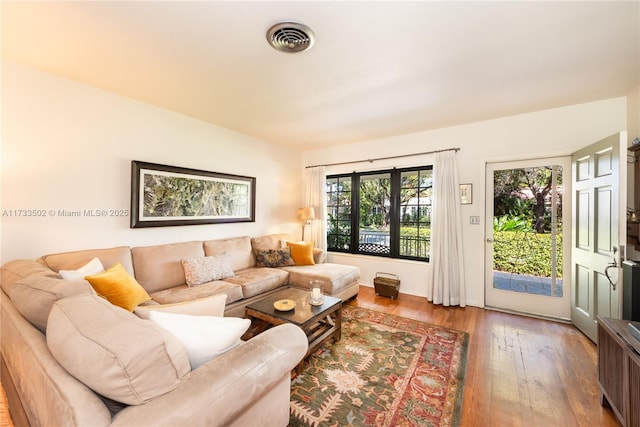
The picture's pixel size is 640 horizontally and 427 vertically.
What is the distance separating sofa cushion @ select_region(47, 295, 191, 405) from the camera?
810 millimetres

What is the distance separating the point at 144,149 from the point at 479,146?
4121mm

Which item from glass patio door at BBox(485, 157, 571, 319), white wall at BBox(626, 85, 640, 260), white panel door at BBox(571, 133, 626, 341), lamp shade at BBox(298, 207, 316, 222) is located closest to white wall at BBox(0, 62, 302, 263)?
lamp shade at BBox(298, 207, 316, 222)

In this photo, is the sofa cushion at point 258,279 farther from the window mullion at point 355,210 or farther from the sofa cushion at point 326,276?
the window mullion at point 355,210

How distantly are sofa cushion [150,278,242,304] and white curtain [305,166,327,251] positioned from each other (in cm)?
215

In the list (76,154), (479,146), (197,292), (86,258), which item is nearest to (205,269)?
(197,292)

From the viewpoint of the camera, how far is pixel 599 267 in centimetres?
242

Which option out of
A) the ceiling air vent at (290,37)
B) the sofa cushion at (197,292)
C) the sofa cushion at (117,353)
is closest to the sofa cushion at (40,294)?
the sofa cushion at (117,353)

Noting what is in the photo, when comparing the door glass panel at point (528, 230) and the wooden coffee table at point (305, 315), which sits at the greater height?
the door glass panel at point (528, 230)

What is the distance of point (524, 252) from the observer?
3.36 meters

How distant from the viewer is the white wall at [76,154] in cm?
219

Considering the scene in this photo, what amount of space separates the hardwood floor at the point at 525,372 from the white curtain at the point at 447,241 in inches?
12.4

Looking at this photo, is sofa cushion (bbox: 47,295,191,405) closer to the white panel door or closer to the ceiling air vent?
the ceiling air vent

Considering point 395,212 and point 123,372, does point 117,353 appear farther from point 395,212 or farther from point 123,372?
point 395,212

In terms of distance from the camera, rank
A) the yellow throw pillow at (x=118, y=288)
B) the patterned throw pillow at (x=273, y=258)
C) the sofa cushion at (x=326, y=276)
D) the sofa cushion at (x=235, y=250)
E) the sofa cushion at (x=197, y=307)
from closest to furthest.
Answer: the sofa cushion at (x=197, y=307)
the yellow throw pillow at (x=118, y=288)
the sofa cushion at (x=326, y=276)
the sofa cushion at (x=235, y=250)
the patterned throw pillow at (x=273, y=258)
